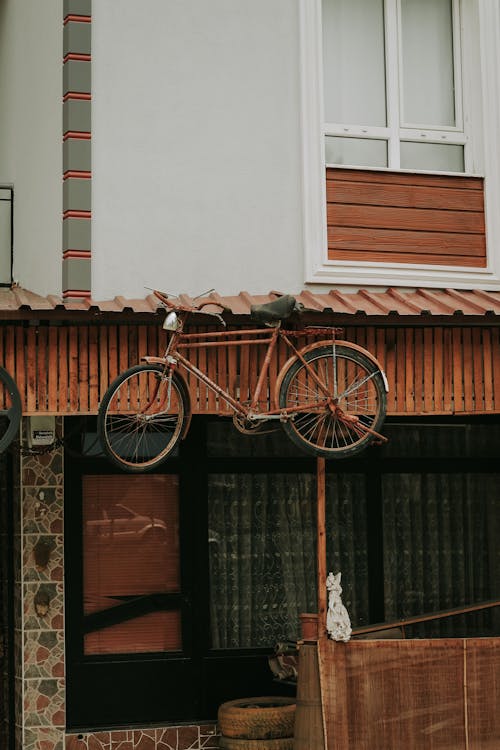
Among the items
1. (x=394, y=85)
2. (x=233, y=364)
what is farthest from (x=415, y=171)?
(x=233, y=364)

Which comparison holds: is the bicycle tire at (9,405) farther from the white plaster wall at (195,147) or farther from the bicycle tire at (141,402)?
the white plaster wall at (195,147)

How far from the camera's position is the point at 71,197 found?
34.4ft

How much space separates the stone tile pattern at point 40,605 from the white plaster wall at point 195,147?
1.76m

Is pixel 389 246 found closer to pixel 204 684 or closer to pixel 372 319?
pixel 372 319

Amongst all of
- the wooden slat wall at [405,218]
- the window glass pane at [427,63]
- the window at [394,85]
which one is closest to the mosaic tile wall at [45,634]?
the wooden slat wall at [405,218]

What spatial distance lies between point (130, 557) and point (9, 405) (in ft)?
8.43

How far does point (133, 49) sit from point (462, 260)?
3.42 metres

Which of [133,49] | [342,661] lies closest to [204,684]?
[342,661]

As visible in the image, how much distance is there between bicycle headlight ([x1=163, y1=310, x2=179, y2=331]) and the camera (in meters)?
9.16

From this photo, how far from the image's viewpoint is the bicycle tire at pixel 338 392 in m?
9.52

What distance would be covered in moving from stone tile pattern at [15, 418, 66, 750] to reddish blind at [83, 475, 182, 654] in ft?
0.95

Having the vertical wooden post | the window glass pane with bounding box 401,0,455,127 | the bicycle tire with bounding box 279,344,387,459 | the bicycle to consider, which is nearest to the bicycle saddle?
the bicycle

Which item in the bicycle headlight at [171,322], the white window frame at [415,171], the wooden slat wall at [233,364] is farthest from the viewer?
the white window frame at [415,171]

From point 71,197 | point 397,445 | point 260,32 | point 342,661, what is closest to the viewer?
point 342,661
